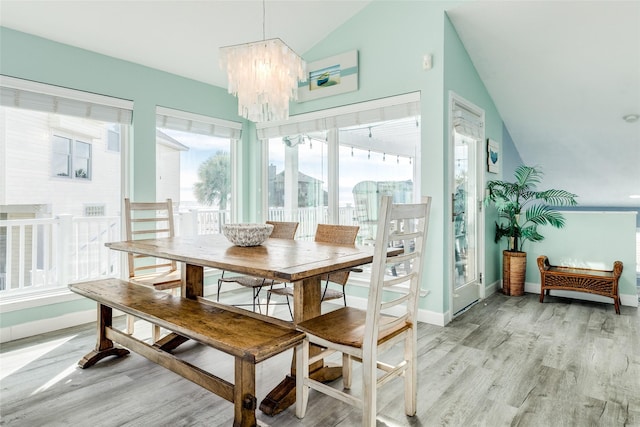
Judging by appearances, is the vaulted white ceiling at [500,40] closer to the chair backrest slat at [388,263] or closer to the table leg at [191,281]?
the table leg at [191,281]

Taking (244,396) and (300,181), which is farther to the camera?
(300,181)

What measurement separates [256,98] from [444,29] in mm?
1926

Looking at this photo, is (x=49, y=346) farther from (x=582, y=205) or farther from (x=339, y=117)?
(x=582, y=205)

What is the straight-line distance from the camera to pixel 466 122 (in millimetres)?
3623

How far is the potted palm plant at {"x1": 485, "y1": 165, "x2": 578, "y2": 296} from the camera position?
4.11 m

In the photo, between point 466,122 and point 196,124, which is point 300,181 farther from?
point 466,122

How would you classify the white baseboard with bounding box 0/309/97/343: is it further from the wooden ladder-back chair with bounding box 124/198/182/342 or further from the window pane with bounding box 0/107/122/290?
the wooden ladder-back chair with bounding box 124/198/182/342

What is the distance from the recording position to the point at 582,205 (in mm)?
6387

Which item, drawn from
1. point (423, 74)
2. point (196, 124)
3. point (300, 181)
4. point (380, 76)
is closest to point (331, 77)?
point (380, 76)

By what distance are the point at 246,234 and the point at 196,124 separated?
2.42 metres

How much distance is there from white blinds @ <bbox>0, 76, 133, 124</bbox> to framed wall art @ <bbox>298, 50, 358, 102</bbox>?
6.09 feet

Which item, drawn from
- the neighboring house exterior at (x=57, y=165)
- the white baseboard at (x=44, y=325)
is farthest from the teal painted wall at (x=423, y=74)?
the white baseboard at (x=44, y=325)

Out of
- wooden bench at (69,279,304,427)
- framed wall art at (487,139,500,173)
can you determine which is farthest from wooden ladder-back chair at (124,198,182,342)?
framed wall art at (487,139,500,173)

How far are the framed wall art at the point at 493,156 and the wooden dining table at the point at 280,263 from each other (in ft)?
8.81
